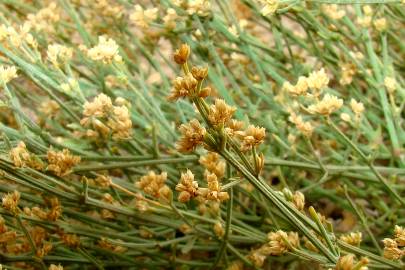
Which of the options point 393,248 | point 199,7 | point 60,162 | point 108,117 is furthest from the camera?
point 199,7

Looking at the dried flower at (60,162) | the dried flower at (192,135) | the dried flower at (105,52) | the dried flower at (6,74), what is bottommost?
the dried flower at (192,135)

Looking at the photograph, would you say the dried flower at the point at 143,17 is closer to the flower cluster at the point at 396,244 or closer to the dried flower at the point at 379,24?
the dried flower at the point at 379,24

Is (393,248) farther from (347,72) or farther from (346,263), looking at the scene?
(347,72)

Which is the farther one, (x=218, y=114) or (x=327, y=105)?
(x=327, y=105)

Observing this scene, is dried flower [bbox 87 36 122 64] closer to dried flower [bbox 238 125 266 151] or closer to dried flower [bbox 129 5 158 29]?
dried flower [bbox 129 5 158 29]

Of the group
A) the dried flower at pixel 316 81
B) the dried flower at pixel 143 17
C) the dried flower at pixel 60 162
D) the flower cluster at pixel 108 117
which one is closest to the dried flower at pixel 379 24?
the dried flower at pixel 316 81

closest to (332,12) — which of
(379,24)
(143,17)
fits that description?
(379,24)

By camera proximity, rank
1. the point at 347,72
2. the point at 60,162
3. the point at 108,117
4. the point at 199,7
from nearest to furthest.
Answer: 1. the point at 60,162
2. the point at 108,117
3. the point at 199,7
4. the point at 347,72

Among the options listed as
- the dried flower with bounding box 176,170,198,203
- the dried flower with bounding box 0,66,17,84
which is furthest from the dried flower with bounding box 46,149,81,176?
the dried flower with bounding box 176,170,198,203

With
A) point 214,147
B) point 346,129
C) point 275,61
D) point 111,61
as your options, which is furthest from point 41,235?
point 346,129
